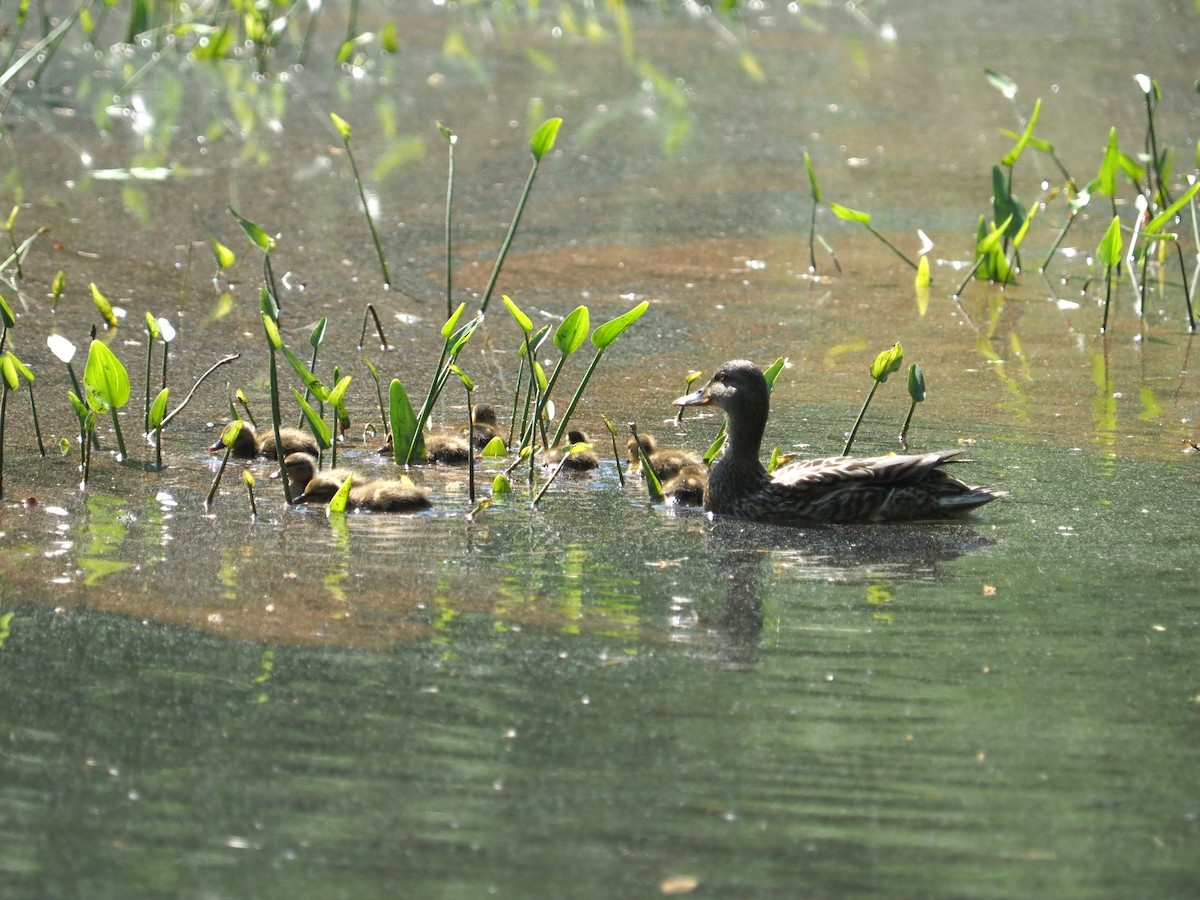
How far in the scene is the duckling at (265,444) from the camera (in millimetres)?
5652

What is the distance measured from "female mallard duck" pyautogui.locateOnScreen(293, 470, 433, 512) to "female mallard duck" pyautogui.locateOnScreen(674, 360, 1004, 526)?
94cm

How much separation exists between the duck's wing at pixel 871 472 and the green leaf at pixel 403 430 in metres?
1.22

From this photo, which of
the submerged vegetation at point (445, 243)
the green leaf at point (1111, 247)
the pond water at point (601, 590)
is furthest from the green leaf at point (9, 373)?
the green leaf at point (1111, 247)

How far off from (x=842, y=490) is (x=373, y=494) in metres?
1.43

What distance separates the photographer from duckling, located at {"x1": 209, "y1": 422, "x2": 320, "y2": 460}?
18.5 feet

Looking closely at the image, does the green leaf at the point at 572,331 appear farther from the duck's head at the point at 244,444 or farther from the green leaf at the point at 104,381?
the green leaf at the point at 104,381

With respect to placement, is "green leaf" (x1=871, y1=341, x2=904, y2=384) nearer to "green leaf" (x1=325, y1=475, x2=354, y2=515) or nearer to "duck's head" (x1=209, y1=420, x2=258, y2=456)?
"green leaf" (x1=325, y1=475, x2=354, y2=515)

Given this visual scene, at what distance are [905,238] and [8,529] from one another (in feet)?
19.3

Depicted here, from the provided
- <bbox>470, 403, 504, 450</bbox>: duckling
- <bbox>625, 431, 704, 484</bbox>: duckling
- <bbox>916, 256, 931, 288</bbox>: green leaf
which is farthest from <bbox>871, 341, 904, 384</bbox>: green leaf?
<bbox>916, 256, 931, 288</bbox>: green leaf

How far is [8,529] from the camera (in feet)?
15.9

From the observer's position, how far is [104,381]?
527cm

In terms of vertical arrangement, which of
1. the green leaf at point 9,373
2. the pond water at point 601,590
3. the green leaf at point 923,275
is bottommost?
the pond water at point 601,590

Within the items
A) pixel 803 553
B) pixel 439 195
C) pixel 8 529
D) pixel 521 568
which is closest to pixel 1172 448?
pixel 803 553

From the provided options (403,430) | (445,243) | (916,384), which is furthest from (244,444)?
(445,243)
